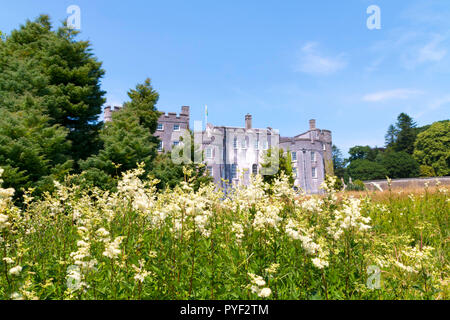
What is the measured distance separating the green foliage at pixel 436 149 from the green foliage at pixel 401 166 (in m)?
1.87

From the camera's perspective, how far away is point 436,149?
6562 centimetres

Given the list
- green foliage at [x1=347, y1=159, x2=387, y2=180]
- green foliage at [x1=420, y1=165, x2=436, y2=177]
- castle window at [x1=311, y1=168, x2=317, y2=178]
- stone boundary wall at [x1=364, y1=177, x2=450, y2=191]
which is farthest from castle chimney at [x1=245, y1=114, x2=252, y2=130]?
green foliage at [x1=347, y1=159, x2=387, y2=180]

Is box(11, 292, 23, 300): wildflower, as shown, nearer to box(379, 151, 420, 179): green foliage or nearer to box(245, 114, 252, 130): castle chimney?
box(245, 114, 252, 130): castle chimney

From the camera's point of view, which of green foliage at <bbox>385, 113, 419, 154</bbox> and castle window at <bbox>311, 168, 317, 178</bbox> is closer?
castle window at <bbox>311, 168, 317, 178</bbox>

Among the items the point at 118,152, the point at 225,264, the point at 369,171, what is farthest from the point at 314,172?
the point at 225,264

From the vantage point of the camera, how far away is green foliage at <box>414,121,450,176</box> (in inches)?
2475

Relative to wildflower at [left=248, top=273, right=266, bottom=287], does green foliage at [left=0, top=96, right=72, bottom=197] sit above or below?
above

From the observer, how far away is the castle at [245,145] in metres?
45.2

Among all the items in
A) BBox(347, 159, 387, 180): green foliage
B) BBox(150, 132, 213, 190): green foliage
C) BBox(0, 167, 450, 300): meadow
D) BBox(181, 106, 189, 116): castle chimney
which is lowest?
BBox(0, 167, 450, 300): meadow

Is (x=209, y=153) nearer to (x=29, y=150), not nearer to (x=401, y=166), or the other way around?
(x=29, y=150)

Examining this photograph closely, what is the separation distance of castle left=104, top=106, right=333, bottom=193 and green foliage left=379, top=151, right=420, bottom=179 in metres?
29.1

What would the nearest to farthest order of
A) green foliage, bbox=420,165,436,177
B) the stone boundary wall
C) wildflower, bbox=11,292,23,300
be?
wildflower, bbox=11,292,23,300
the stone boundary wall
green foliage, bbox=420,165,436,177
